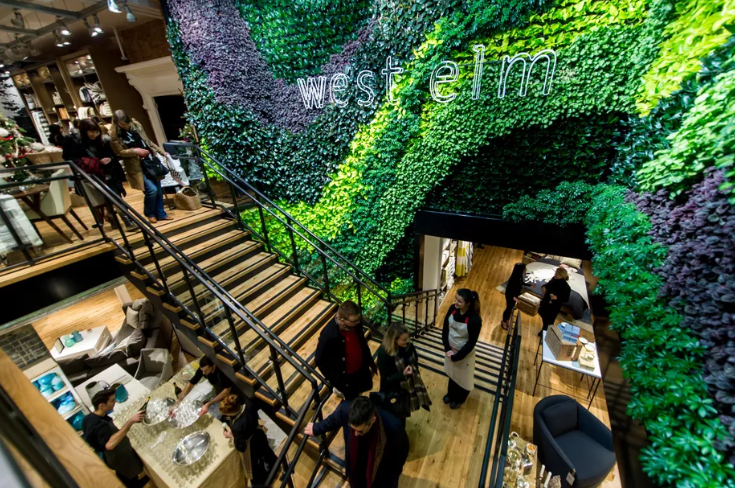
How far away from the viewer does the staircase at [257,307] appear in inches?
108

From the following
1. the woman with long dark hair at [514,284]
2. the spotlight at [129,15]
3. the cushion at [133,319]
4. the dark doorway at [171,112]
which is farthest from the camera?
the dark doorway at [171,112]

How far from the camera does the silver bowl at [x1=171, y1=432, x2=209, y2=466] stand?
8.66 ft

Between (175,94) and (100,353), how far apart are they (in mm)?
5398

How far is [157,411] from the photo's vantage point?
3086mm

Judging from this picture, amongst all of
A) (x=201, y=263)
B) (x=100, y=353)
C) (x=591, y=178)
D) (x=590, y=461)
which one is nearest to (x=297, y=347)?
(x=201, y=263)

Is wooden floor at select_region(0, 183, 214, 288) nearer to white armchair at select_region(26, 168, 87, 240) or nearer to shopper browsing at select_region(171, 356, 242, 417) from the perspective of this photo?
white armchair at select_region(26, 168, 87, 240)

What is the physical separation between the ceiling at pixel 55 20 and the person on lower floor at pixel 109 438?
564 cm

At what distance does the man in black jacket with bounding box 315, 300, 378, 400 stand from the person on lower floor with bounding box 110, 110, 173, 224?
340 centimetres

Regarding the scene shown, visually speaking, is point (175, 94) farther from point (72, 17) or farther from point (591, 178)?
point (591, 178)

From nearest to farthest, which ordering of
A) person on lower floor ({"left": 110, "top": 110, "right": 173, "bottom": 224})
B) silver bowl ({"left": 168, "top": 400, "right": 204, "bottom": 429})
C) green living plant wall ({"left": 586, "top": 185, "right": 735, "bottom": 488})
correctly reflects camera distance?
green living plant wall ({"left": 586, "top": 185, "right": 735, "bottom": 488}) < silver bowl ({"left": 168, "top": 400, "right": 204, "bottom": 429}) < person on lower floor ({"left": 110, "top": 110, "right": 173, "bottom": 224})

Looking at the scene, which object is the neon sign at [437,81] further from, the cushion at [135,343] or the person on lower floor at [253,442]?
→ the cushion at [135,343]

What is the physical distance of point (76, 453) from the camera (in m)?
0.53

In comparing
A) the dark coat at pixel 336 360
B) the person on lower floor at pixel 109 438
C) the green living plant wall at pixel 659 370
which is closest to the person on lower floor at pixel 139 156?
the person on lower floor at pixel 109 438

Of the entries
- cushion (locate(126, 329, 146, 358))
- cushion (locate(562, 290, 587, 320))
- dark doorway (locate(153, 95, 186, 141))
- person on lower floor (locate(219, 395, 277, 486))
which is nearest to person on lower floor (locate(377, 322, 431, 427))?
person on lower floor (locate(219, 395, 277, 486))
